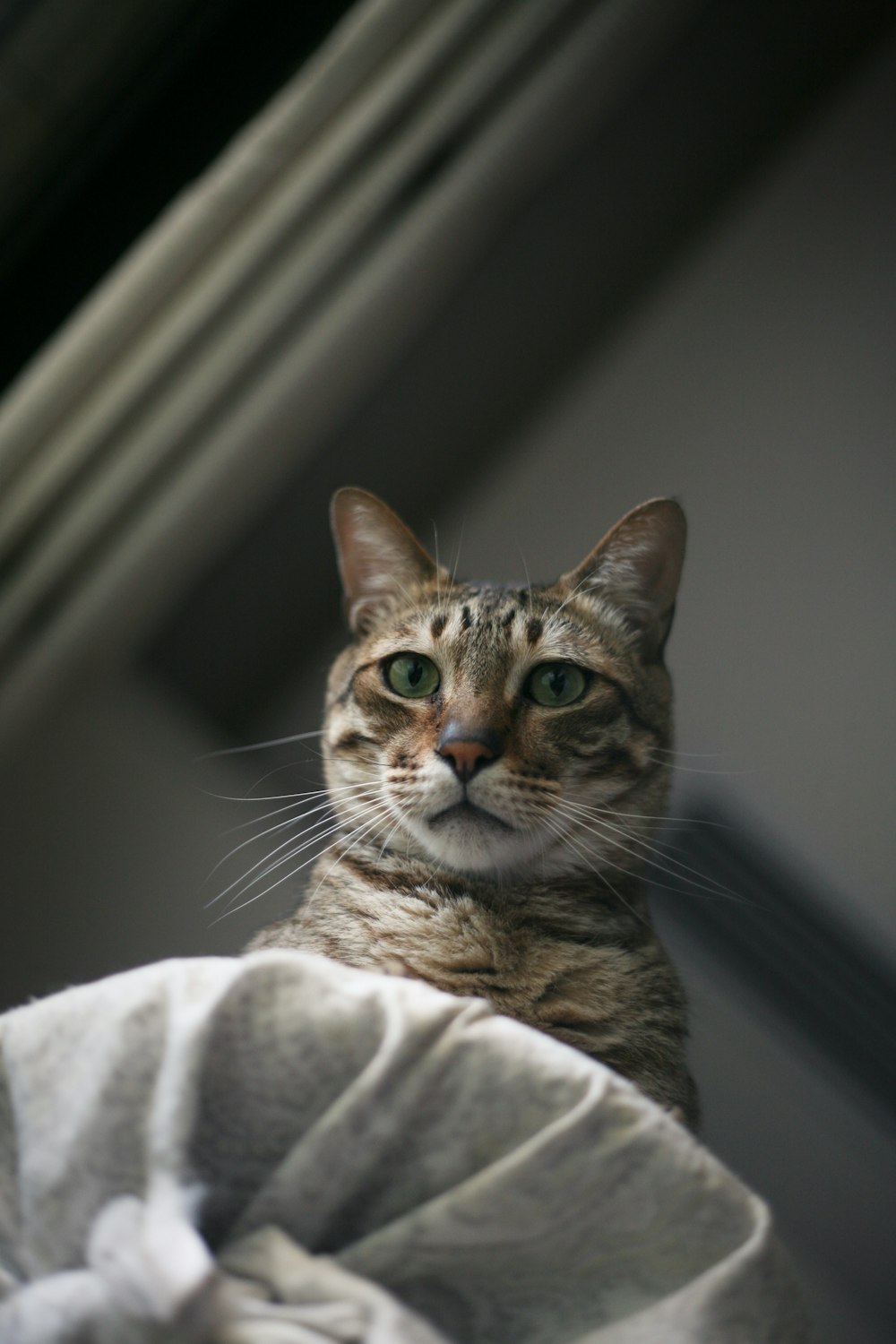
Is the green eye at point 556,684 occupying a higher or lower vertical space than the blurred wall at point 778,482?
lower

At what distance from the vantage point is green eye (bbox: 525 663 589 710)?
940 millimetres

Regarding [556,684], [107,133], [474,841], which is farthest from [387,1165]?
[107,133]

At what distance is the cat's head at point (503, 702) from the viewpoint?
86 cm

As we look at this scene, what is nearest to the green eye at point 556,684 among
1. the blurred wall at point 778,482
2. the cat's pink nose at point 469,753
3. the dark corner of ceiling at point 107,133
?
the cat's pink nose at point 469,753

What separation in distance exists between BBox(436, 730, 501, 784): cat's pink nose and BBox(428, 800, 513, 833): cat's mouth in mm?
25

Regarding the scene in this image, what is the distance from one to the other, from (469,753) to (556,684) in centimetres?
14

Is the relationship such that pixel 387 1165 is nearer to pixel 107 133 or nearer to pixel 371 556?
pixel 371 556

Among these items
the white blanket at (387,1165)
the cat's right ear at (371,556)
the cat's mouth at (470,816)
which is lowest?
the white blanket at (387,1165)

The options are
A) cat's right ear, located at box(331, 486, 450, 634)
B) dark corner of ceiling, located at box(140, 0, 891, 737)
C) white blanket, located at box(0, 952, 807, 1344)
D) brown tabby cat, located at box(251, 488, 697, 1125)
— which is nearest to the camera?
white blanket, located at box(0, 952, 807, 1344)

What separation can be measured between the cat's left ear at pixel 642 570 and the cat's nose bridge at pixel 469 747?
0.23m

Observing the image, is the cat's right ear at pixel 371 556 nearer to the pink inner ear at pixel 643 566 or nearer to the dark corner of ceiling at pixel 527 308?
the pink inner ear at pixel 643 566

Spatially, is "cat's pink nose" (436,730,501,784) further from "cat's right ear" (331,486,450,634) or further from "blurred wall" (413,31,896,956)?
"blurred wall" (413,31,896,956)

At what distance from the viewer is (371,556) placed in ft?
3.57

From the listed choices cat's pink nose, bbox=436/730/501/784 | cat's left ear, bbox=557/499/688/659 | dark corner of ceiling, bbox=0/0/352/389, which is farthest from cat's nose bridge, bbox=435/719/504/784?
dark corner of ceiling, bbox=0/0/352/389
